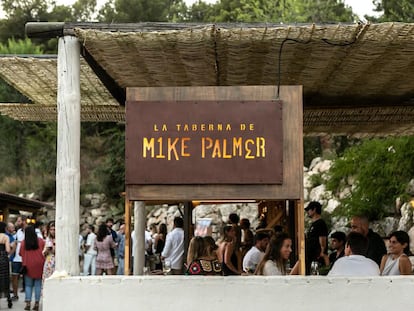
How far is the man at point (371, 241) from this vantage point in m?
7.65

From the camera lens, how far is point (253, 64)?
7363 mm

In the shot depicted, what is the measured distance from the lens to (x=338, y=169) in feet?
67.1

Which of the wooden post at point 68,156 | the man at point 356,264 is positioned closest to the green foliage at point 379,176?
the man at point 356,264

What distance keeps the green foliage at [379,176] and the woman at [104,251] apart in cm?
587

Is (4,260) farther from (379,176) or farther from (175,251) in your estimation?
(379,176)

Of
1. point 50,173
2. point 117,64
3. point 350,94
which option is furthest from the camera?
point 50,173

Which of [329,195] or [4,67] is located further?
[329,195]

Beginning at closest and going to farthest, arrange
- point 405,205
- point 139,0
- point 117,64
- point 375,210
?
point 117,64
point 405,205
point 375,210
point 139,0

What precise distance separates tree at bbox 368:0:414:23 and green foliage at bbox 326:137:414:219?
18.8 ft

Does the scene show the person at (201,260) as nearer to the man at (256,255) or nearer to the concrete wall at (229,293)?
the concrete wall at (229,293)

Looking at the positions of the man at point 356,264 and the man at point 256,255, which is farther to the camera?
the man at point 256,255

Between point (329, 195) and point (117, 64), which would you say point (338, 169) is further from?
point (117, 64)

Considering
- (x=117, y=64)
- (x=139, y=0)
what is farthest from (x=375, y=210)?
(x=139, y=0)

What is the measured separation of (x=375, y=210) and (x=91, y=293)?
12234 millimetres
